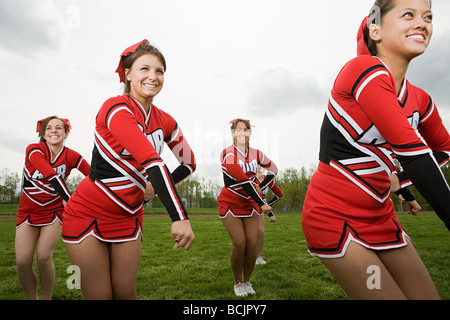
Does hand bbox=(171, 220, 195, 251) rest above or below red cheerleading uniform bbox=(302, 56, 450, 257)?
below

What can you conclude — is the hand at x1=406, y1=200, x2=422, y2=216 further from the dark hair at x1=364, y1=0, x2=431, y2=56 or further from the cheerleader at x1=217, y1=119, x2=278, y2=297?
the cheerleader at x1=217, y1=119, x2=278, y2=297

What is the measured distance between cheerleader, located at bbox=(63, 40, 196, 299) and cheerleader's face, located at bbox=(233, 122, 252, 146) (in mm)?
3124

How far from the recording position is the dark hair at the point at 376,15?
1.95 metres

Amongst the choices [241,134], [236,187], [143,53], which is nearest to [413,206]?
[143,53]

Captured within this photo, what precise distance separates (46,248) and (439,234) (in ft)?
48.2

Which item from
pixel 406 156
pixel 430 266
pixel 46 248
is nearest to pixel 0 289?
pixel 46 248

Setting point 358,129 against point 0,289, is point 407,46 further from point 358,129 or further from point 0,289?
point 0,289

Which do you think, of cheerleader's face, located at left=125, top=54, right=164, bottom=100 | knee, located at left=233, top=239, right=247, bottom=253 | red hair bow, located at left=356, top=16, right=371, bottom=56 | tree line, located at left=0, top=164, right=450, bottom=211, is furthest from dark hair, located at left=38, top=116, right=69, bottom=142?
tree line, located at left=0, top=164, right=450, bottom=211

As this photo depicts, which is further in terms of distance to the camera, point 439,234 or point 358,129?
point 439,234

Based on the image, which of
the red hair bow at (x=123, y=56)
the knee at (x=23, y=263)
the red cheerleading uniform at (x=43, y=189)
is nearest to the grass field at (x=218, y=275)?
the knee at (x=23, y=263)

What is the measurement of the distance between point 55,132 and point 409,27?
467 centimetres

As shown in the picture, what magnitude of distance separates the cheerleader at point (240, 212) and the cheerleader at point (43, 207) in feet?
7.65

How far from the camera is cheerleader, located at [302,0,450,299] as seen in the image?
1.74 metres

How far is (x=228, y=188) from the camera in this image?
5676 millimetres
